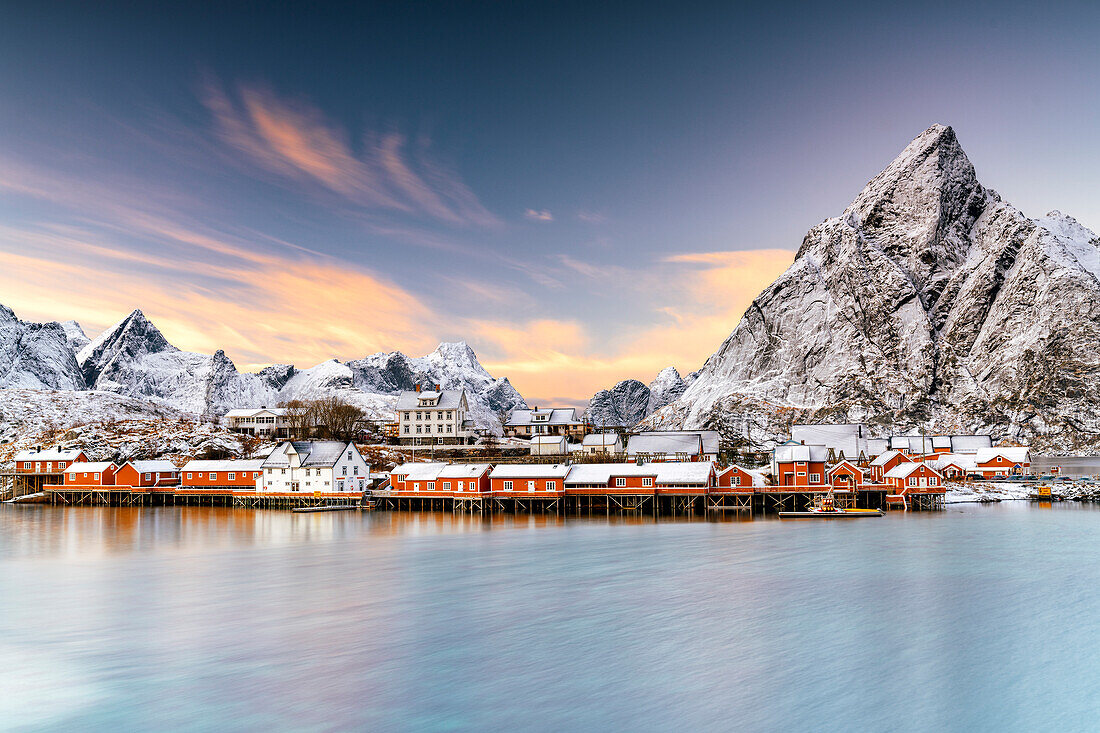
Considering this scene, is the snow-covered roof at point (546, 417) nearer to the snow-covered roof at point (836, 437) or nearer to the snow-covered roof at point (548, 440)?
the snow-covered roof at point (548, 440)

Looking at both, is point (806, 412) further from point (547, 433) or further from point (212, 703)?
point (212, 703)

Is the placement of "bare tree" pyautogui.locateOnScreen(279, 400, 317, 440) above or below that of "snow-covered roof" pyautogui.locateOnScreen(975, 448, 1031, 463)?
above

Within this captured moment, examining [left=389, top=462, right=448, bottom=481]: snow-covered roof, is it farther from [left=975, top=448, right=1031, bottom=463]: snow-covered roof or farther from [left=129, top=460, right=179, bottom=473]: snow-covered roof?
[left=975, top=448, right=1031, bottom=463]: snow-covered roof

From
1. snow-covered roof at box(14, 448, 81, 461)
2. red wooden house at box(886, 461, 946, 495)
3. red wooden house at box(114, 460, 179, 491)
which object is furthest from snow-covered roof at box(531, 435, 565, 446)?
snow-covered roof at box(14, 448, 81, 461)

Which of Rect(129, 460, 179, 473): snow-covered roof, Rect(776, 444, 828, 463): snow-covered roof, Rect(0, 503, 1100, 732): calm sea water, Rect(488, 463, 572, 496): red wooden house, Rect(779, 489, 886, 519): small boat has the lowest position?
Rect(779, 489, 886, 519): small boat

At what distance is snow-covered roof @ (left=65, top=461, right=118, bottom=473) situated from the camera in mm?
92812

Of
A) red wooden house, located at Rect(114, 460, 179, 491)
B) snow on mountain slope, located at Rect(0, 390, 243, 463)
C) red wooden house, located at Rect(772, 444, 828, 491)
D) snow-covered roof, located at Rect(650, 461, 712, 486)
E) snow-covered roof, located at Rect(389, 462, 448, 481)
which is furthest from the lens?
snow on mountain slope, located at Rect(0, 390, 243, 463)

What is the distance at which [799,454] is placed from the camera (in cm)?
7512

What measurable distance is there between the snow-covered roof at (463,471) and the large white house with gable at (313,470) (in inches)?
476

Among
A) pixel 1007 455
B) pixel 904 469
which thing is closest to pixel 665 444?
pixel 904 469

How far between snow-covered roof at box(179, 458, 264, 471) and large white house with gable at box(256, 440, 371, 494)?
10.9 ft

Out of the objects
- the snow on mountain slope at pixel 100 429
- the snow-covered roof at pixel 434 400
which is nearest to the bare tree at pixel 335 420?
the snow-covered roof at pixel 434 400

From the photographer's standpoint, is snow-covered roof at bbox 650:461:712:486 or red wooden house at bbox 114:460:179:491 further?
red wooden house at bbox 114:460:179:491

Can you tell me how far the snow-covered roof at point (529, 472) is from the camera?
77312 millimetres
